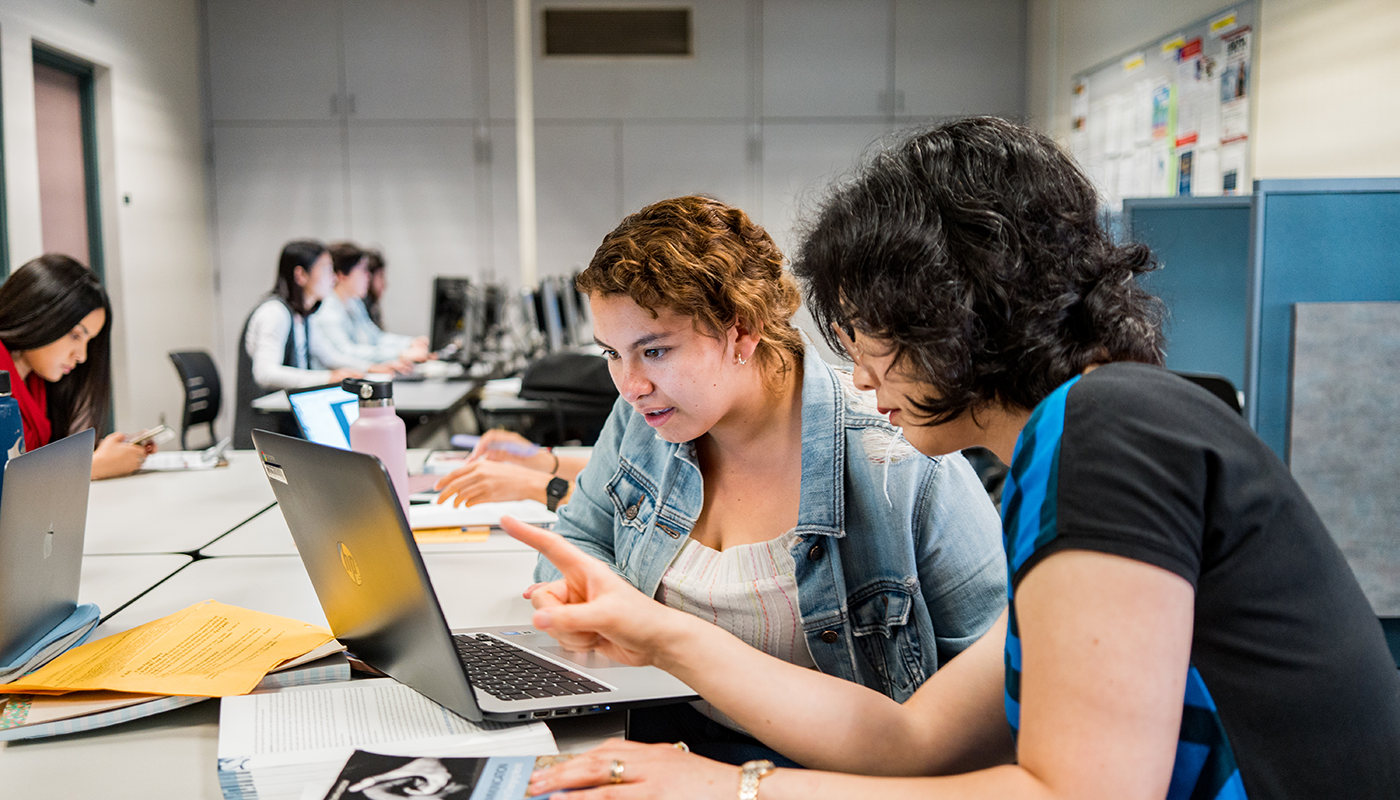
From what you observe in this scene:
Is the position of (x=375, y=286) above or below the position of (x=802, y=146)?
below

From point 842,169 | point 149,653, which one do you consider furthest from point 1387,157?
point 149,653

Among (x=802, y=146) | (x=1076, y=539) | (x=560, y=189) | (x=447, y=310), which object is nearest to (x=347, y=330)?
(x=447, y=310)

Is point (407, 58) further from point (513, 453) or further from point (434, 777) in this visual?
point (434, 777)

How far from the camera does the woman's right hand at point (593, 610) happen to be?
2.68ft

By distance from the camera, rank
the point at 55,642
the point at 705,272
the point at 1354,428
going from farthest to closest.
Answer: the point at 1354,428 → the point at 705,272 → the point at 55,642

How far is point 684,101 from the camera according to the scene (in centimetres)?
647

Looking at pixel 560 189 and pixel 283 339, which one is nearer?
pixel 283 339

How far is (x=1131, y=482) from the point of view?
23.6 inches

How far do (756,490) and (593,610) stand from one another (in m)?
0.49

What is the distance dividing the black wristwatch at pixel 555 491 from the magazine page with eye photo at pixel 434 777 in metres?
0.94

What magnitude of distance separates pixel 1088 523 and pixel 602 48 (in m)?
6.35

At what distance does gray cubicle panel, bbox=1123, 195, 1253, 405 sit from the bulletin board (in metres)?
0.87

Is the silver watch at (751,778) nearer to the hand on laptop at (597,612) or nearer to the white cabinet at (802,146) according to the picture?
the hand on laptop at (597,612)

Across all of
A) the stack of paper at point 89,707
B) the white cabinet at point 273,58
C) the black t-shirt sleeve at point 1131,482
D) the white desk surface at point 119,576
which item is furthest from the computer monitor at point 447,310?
the black t-shirt sleeve at point 1131,482
